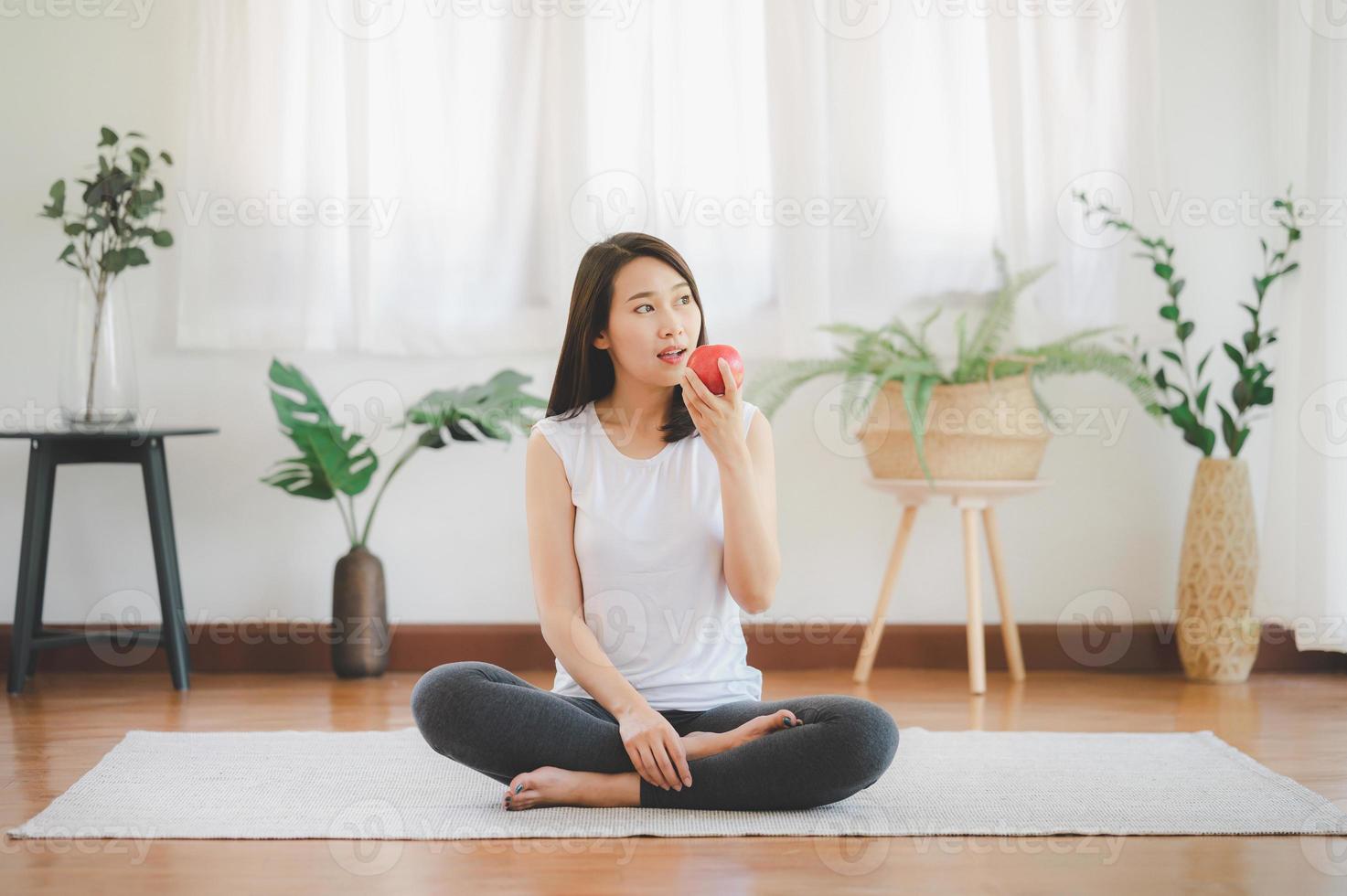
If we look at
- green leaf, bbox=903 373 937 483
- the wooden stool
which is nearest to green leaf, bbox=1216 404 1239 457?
the wooden stool

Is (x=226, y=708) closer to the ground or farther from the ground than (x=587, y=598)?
closer to the ground

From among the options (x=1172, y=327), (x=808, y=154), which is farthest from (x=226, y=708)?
(x=1172, y=327)

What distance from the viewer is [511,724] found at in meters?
1.58

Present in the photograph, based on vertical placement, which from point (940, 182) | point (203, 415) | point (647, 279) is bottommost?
point (203, 415)

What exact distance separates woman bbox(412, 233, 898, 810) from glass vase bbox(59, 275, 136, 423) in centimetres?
125

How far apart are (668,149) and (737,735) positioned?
62.6 inches

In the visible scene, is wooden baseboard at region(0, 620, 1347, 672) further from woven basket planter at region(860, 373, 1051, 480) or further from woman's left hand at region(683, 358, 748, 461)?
woman's left hand at region(683, 358, 748, 461)

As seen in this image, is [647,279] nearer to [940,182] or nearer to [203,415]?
[940,182]

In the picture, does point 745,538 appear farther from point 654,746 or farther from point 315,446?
point 315,446

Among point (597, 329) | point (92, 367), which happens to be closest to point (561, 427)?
point (597, 329)

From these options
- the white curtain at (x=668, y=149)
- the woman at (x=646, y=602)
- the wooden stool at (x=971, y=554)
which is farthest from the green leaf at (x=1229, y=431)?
the woman at (x=646, y=602)

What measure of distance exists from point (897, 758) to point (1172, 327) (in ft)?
4.56

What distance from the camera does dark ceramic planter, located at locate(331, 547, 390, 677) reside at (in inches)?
106

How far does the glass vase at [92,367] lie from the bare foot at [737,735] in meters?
1.57
